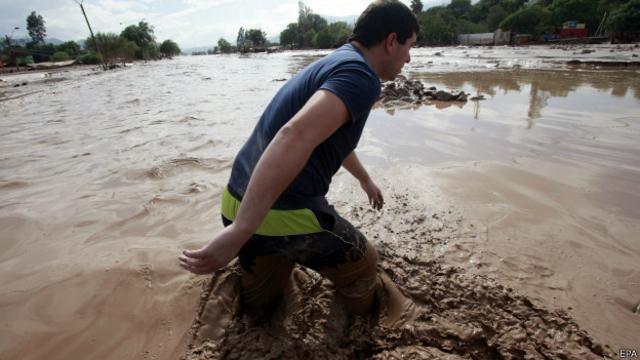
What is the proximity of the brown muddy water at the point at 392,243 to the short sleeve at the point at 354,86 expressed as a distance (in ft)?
4.05

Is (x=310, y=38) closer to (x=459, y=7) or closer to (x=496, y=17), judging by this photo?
(x=459, y=7)

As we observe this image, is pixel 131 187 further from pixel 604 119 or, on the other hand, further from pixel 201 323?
pixel 604 119

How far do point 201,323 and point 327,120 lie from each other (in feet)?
4.85

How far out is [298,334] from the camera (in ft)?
6.04

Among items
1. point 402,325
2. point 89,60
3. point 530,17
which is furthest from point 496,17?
point 402,325

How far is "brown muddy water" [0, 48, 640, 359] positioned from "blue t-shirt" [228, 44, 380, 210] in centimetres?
81

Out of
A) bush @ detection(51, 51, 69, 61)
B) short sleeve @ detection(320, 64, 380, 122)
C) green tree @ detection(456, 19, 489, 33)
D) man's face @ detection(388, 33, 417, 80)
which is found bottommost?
short sleeve @ detection(320, 64, 380, 122)

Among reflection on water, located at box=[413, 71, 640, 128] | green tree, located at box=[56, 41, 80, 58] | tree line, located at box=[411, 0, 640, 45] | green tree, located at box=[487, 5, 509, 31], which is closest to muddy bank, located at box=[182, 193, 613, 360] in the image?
reflection on water, located at box=[413, 71, 640, 128]

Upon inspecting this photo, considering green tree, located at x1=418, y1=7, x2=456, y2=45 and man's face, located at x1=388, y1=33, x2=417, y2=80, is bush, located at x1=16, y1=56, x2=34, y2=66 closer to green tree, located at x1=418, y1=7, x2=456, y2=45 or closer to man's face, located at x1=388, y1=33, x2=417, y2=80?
man's face, located at x1=388, y1=33, x2=417, y2=80

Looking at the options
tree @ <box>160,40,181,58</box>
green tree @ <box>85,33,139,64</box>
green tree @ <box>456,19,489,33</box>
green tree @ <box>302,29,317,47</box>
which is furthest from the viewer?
green tree @ <box>302,29,317,47</box>

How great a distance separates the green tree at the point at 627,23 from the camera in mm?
38875

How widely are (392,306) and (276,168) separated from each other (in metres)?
1.26

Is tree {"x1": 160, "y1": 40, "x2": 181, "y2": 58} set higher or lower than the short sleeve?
higher

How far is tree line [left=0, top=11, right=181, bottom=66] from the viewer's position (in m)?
46.3
